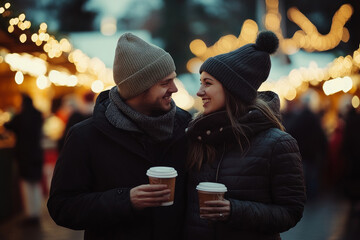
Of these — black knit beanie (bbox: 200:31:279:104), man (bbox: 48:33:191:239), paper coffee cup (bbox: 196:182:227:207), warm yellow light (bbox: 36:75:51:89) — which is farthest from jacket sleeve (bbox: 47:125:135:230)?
warm yellow light (bbox: 36:75:51:89)

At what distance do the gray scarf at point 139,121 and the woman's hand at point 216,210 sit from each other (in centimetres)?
59

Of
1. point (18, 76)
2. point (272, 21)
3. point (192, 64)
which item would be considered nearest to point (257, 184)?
point (18, 76)

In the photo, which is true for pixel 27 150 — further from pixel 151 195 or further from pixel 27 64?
pixel 151 195

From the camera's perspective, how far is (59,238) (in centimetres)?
625

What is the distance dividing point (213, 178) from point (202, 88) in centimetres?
55

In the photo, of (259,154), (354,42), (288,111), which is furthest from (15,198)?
(354,42)

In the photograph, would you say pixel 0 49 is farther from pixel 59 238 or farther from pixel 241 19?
pixel 241 19

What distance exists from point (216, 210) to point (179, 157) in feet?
1.84

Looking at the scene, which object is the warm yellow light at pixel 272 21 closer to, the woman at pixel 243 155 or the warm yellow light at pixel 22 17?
the warm yellow light at pixel 22 17

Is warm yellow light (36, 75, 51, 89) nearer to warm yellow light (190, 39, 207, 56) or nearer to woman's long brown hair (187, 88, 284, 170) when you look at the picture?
woman's long brown hair (187, 88, 284, 170)

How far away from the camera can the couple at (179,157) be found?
7.70 ft

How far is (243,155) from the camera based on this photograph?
2.43 m

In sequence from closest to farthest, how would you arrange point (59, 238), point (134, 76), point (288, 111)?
point (134, 76) < point (59, 238) < point (288, 111)

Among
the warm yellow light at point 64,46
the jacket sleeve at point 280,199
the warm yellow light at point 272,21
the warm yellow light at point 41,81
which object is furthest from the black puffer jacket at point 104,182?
the warm yellow light at point 272,21
